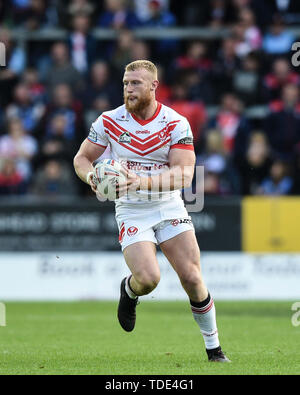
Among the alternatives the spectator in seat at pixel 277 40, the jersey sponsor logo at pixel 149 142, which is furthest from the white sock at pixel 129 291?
the spectator in seat at pixel 277 40

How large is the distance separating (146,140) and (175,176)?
1.56 ft

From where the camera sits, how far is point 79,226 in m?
15.8

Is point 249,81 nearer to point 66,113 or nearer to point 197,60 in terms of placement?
point 197,60

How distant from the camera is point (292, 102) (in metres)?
16.5

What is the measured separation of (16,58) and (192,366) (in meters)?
12.5

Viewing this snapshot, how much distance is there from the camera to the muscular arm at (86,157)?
26.3 feet

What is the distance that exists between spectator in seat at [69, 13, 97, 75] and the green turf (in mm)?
5602

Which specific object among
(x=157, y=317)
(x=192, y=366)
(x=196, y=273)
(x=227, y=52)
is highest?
(x=227, y=52)

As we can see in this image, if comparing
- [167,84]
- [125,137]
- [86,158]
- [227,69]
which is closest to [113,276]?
[167,84]

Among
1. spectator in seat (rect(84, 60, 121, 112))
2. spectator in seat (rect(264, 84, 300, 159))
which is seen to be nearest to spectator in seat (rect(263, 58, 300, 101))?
spectator in seat (rect(264, 84, 300, 159))

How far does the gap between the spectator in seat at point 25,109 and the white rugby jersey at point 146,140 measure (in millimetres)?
9692

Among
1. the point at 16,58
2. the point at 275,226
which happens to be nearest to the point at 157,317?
the point at 275,226
